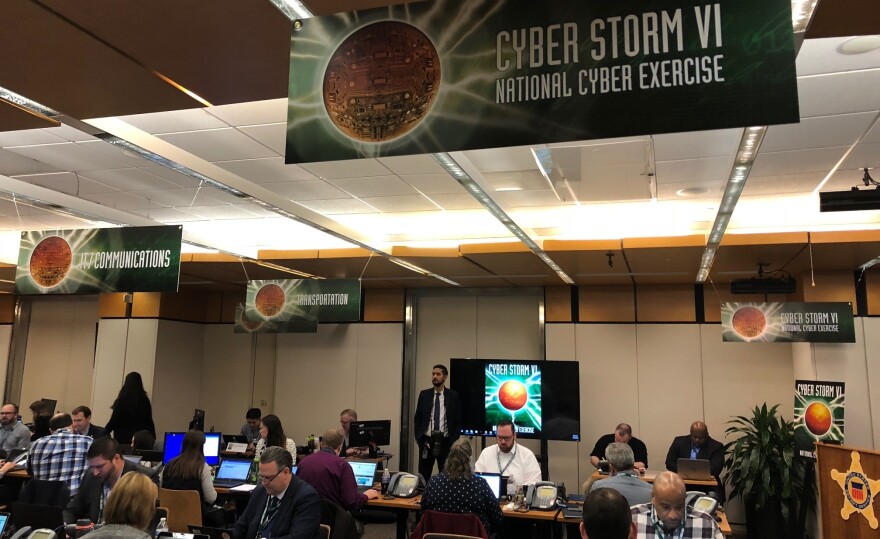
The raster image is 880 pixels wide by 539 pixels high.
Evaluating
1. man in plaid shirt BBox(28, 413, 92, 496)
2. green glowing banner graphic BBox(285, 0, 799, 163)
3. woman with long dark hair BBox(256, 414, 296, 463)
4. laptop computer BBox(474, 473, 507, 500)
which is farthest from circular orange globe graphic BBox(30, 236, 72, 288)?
green glowing banner graphic BBox(285, 0, 799, 163)

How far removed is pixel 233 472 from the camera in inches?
269

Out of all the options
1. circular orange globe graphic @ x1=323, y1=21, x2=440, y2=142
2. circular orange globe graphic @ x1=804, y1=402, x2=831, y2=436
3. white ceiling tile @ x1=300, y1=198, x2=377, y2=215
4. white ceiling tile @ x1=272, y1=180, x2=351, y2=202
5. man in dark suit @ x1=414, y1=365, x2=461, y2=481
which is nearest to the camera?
circular orange globe graphic @ x1=323, y1=21, x2=440, y2=142

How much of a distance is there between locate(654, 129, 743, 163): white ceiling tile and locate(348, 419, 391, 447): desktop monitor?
16.3ft

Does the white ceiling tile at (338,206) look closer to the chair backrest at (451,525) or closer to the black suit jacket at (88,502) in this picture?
the black suit jacket at (88,502)

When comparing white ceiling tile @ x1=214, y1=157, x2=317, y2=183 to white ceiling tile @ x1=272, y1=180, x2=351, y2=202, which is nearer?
white ceiling tile @ x1=214, y1=157, x2=317, y2=183

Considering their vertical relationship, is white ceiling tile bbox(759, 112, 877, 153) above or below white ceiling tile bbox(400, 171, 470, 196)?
below

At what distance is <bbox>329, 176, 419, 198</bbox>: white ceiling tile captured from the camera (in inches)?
240

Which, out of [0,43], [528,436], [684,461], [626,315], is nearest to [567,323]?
[626,315]

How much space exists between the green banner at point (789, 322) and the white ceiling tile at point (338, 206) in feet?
14.9

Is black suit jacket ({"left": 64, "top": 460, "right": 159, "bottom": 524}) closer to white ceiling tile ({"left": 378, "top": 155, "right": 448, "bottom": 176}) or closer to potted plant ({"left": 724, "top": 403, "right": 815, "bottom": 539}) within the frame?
white ceiling tile ({"left": 378, "top": 155, "right": 448, "bottom": 176})

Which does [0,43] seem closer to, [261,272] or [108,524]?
[108,524]

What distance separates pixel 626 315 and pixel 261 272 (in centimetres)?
560

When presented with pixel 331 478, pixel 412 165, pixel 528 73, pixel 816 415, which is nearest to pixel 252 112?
pixel 412 165

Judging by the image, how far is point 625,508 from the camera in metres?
2.45
